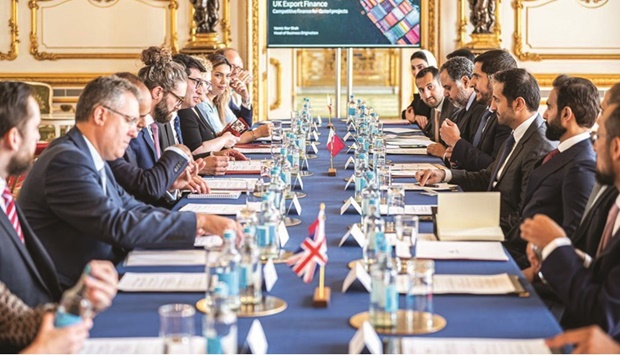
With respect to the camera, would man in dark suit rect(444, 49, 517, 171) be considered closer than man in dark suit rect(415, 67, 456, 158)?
Yes

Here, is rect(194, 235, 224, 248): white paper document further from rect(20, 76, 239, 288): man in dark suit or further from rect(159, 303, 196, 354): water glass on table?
rect(159, 303, 196, 354): water glass on table

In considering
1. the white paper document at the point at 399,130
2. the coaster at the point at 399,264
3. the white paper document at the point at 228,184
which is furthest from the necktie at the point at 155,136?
the white paper document at the point at 399,130

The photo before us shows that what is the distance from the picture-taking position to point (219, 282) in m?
2.41

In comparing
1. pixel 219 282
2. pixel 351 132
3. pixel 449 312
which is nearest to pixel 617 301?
pixel 449 312

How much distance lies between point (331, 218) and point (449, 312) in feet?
4.84

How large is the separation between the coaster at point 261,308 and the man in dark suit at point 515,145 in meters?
A: 2.03

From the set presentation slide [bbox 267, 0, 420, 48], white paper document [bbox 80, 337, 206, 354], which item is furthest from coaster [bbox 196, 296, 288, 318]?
presentation slide [bbox 267, 0, 420, 48]

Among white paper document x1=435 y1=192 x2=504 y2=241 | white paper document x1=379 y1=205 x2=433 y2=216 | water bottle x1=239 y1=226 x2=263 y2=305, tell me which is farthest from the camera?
white paper document x1=379 y1=205 x2=433 y2=216

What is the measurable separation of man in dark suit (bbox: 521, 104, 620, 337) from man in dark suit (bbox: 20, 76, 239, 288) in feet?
3.34

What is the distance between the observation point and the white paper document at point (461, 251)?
314 centimetres

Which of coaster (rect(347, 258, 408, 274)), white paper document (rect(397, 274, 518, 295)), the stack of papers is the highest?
the stack of papers

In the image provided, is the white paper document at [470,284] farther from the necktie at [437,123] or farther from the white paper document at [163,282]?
the necktie at [437,123]

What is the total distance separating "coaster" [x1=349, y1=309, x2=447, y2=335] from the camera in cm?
232

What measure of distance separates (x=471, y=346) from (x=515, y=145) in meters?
2.64
